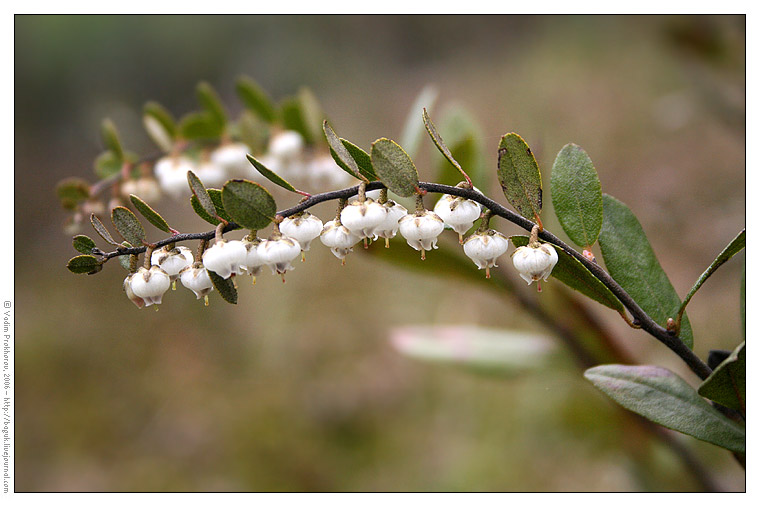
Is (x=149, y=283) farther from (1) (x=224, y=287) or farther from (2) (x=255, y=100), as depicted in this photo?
(2) (x=255, y=100)

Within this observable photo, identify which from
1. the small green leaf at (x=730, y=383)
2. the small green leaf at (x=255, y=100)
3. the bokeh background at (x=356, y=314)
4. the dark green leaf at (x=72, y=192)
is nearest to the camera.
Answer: the small green leaf at (x=730, y=383)

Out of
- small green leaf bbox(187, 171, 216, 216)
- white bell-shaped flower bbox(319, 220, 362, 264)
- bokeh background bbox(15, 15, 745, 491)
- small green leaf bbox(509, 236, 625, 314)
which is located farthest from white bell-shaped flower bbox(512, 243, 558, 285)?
bokeh background bbox(15, 15, 745, 491)

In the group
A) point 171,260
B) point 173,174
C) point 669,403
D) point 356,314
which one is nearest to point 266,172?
point 171,260

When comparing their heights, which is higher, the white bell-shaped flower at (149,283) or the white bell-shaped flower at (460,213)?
the white bell-shaped flower at (149,283)

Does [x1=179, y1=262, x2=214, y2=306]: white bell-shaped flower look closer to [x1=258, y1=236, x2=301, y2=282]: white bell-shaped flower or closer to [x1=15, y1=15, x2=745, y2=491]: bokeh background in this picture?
[x1=258, y1=236, x2=301, y2=282]: white bell-shaped flower

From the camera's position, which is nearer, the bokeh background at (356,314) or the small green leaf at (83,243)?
the small green leaf at (83,243)

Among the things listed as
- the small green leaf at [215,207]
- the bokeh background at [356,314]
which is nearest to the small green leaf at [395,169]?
the small green leaf at [215,207]

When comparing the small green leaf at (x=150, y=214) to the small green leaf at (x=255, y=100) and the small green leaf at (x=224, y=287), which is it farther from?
the small green leaf at (x=255, y=100)
